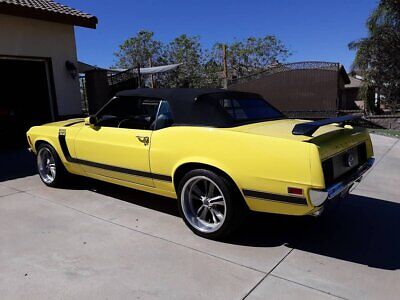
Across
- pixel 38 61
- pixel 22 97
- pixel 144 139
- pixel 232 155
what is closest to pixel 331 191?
pixel 232 155

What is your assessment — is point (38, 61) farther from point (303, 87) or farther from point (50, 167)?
point (303, 87)

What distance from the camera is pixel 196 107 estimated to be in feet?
12.2

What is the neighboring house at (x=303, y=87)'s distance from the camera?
49.4ft

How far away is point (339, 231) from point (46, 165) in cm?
430

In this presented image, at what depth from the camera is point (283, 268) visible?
3.04 meters

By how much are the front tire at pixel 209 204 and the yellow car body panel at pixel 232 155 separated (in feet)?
0.40

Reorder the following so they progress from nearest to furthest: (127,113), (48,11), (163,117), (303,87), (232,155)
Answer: (232,155), (163,117), (127,113), (48,11), (303,87)

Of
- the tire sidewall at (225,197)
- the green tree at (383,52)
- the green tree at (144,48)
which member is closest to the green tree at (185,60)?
the green tree at (144,48)

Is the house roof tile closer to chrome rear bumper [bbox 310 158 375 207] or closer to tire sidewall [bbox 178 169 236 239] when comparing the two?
tire sidewall [bbox 178 169 236 239]

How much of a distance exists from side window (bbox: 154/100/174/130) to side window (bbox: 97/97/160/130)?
0.35 m

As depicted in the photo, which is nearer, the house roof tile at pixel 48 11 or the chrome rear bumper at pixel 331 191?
the chrome rear bumper at pixel 331 191

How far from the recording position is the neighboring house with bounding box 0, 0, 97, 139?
938 centimetres

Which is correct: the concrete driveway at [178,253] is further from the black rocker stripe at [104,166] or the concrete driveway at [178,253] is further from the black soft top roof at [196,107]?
the black soft top roof at [196,107]

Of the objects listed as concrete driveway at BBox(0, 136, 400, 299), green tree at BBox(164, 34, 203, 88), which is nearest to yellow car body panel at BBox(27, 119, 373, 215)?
concrete driveway at BBox(0, 136, 400, 299)
